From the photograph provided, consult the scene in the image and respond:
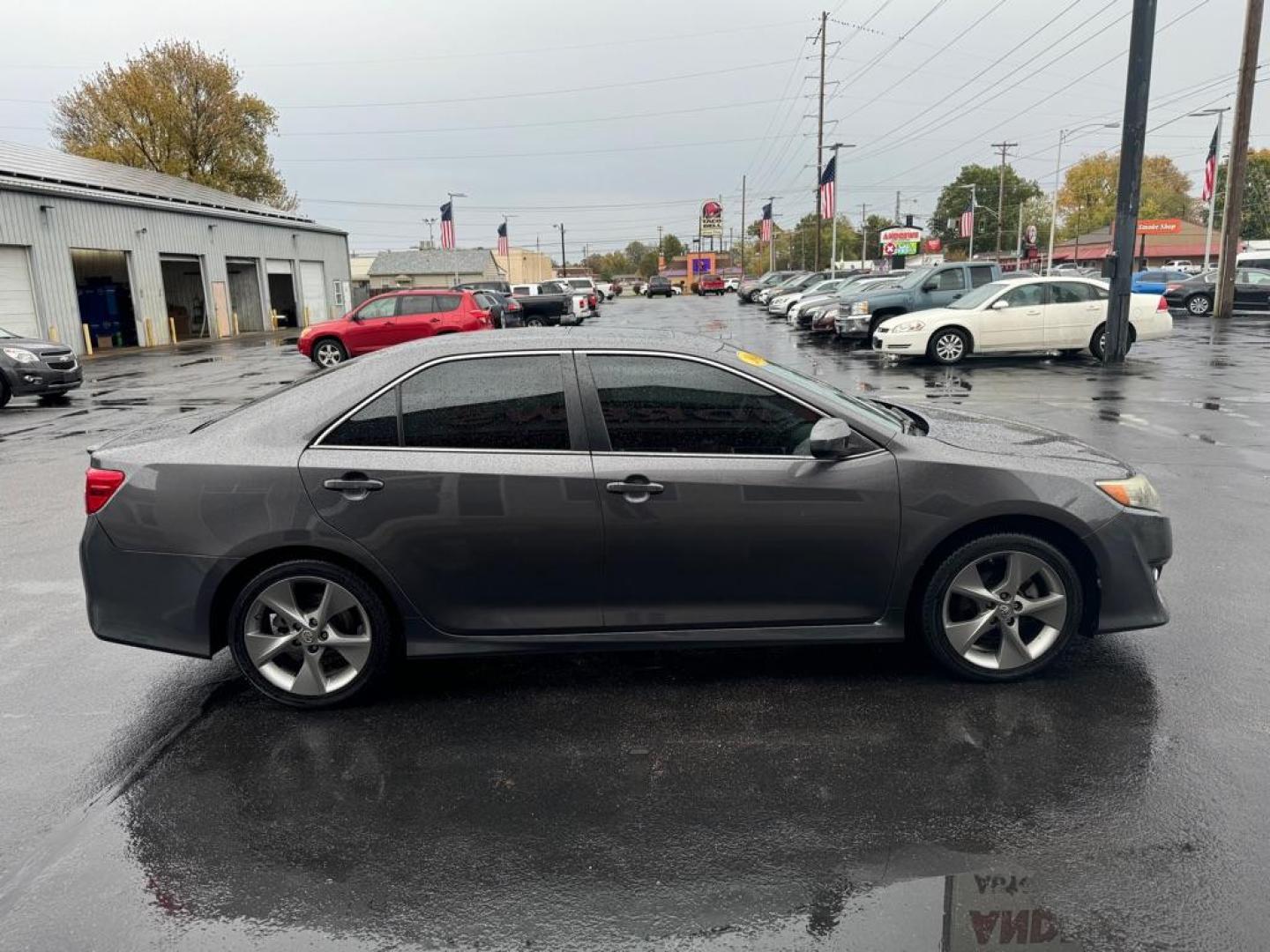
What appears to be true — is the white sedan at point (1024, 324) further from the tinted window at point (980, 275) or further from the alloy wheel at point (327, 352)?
the alloy wheel at point (327, 352)

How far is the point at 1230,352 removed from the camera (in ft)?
61.1

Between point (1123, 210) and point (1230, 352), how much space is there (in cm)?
483

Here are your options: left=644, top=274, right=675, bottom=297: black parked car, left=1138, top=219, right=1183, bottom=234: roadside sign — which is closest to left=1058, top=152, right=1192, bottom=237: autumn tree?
left=1138, top=219, right=1183, bottom=234: roadside sign

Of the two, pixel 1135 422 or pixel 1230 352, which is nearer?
pixel 1135 422

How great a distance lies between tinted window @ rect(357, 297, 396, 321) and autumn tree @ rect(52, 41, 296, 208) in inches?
1601

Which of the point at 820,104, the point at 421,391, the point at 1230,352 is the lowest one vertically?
the point at 1230,352

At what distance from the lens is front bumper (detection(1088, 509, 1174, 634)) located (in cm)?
392

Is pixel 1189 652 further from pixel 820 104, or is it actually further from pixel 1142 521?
pixel 820 104

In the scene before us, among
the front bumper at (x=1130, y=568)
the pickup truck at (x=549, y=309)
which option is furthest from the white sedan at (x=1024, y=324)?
the pickup truck at (x=549, y=309)

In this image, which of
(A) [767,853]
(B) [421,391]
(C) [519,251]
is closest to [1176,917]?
(A) [767,853]

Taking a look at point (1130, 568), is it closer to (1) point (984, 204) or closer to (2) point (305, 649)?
(2) point (305, 649)

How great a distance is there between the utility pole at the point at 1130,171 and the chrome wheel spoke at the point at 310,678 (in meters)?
16.0

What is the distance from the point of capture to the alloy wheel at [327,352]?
68.0ft

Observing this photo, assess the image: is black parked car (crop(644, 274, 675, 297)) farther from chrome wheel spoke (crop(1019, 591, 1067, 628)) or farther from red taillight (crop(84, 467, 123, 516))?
red taillight (crop(84, 467, 123, 516))
